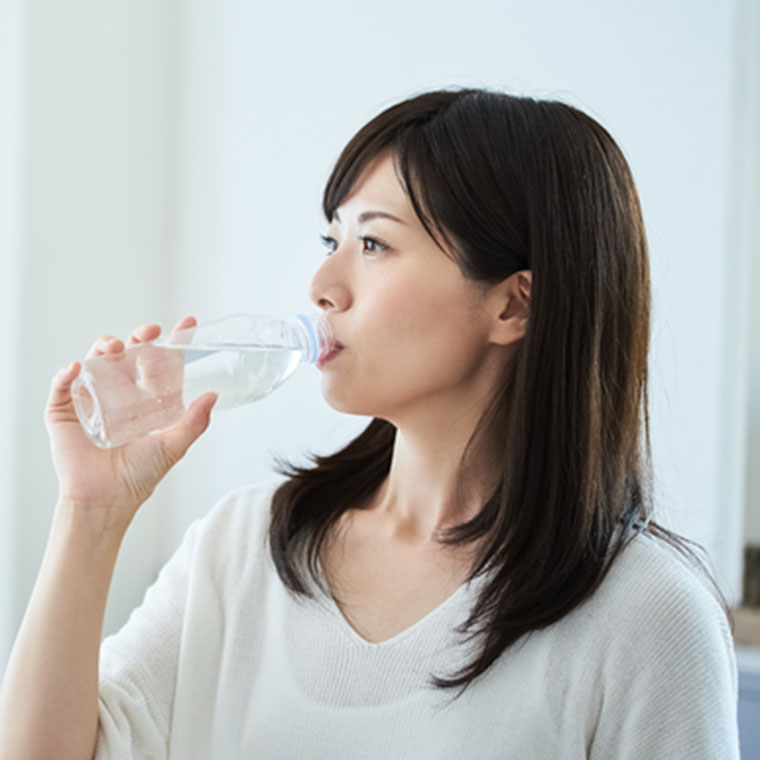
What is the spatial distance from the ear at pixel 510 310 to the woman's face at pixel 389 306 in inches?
0.7

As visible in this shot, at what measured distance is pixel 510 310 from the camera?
1.10 meters

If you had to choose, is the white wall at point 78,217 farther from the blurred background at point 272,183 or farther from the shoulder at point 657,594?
the shoulder at point 657,594

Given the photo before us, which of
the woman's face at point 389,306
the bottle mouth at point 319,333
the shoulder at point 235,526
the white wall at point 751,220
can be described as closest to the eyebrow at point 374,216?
the woman's face at point 389,306

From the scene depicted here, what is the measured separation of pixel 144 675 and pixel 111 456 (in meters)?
0.28

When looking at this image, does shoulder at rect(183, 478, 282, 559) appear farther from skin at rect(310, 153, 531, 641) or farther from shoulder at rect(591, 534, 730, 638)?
shoulder at rect(591, 534, 730, 638)

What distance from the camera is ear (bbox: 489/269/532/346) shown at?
1.08m

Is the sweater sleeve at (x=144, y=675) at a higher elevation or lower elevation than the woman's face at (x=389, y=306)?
lower

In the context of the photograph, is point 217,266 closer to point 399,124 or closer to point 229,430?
point 229,430

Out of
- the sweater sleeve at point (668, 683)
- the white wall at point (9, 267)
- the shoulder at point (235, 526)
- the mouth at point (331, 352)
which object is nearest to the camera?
the sweater sleeve at point (668, 683)

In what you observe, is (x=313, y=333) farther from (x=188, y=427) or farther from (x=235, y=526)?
(x=235, y=526)

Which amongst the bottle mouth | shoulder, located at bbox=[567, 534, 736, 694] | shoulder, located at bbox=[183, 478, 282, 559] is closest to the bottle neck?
the bottle mouth

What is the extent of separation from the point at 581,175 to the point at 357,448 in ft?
1.63

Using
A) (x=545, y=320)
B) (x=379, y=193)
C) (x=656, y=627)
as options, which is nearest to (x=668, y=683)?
(x=656, y=627)

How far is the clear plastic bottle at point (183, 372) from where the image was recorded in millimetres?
1024
